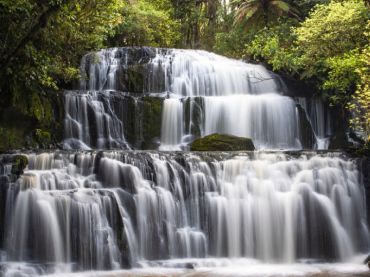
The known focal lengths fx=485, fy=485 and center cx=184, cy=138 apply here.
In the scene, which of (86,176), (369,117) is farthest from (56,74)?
(369,117)

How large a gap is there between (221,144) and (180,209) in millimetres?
3342

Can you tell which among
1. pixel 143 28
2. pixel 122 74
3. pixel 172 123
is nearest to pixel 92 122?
pixel 172 123

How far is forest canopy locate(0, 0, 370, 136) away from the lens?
11398 millimetres

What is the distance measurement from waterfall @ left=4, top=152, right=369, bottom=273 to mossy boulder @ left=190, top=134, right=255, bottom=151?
5.94ft

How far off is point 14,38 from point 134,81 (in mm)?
7390

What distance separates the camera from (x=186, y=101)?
16.9 metres

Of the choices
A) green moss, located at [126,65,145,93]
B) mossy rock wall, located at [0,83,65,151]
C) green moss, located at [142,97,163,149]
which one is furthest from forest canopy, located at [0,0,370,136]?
green moss, located at [142,97,163,149]

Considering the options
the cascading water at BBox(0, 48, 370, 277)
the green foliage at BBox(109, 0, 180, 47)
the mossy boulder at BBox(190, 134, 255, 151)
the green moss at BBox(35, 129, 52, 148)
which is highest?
the green foliage at BBox(109, 0, 180, 47)

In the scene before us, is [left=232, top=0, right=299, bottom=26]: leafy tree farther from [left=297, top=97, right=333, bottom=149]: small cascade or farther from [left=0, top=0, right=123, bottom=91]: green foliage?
[left=0, top=0, right=123, bottom=91]: green foliage

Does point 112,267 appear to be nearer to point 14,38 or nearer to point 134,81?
point 14,38

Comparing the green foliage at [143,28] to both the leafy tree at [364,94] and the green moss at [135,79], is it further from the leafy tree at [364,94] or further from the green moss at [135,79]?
the leafy tree at [364,94]

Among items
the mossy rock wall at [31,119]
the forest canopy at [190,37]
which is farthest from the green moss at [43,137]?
the forest canopy at [190,37]

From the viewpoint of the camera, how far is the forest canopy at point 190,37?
37.4ft

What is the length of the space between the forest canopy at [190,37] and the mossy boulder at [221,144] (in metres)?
3.34
